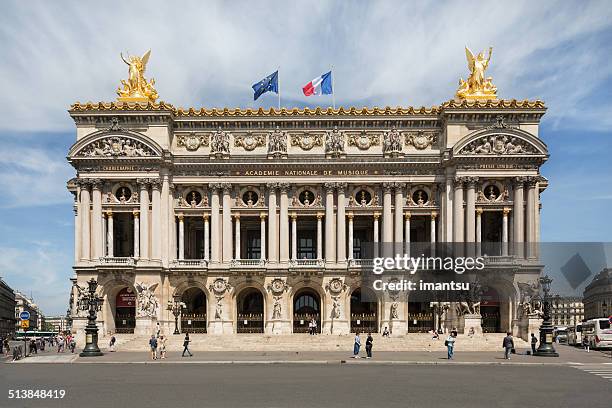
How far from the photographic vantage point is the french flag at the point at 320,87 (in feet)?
237

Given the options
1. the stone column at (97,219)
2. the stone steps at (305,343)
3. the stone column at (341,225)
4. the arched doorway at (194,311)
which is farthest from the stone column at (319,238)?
the stone column at (97,219)

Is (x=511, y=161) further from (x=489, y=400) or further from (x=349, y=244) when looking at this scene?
(x=489, y=400)

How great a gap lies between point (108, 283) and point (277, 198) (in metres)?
19.6

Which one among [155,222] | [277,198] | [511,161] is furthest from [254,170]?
[511,161]

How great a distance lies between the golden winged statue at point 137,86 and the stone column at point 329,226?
21.5 m

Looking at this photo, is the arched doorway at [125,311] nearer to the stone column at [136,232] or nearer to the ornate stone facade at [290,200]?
the ornate stone facade at [290,200]

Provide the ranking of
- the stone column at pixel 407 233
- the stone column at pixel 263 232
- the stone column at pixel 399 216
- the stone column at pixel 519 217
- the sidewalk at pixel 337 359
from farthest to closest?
the stone column at pixel 263 232 → the stone column at pixel 407 233 → the stone column at pixel 399 216 → the stone column at pixel 519 217 → the sidewalk at pixel 337 359

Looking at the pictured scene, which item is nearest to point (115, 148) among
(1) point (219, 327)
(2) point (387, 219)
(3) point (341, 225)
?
(1) point (219, 327)

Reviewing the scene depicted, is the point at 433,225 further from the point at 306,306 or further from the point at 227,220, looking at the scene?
the point at 227,220

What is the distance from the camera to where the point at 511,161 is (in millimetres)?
71438

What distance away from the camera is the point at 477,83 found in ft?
245

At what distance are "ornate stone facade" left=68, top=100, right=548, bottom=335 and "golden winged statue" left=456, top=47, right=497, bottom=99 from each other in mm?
2543

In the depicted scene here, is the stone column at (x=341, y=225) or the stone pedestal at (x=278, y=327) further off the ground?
the stone column at (x=341, y=225)

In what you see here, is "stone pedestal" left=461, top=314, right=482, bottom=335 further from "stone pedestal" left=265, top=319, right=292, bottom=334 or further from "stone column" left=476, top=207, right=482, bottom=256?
"stone pedestal" left=265, top=319, right=292, bottom=334
